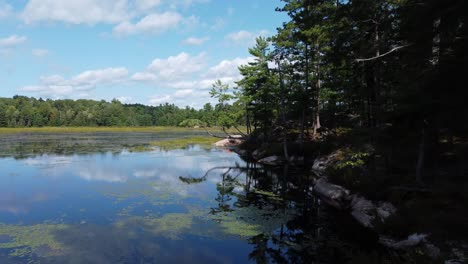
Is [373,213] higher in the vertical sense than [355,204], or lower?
higher

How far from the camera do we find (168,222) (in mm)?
14367

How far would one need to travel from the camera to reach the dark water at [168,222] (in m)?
10.8

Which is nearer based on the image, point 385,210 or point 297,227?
point 385,210

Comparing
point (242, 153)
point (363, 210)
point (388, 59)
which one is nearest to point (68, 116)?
point (242, 153)

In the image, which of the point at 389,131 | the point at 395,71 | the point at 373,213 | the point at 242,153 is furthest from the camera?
the point at 242,153

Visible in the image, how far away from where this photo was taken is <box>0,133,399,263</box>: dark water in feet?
35.4

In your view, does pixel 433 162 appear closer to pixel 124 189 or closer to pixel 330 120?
pixel 124 189

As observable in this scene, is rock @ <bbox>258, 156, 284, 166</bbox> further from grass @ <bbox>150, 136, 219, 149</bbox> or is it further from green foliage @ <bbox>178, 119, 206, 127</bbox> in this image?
grass @ <bbox>150, 136, 219, 149</bbox>

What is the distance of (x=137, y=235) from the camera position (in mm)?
12539

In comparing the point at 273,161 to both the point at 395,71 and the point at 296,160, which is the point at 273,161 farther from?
the point at 395,71

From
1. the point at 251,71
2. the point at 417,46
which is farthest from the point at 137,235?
the point at 251,71

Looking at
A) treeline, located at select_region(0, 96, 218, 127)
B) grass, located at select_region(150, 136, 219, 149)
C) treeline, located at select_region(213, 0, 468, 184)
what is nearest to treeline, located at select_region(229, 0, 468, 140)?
treeline, located at select_region(213, 0, 468, 184)

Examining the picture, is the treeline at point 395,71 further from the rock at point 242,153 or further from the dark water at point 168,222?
the rock at point 242,153

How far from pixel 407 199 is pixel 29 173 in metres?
27.8
